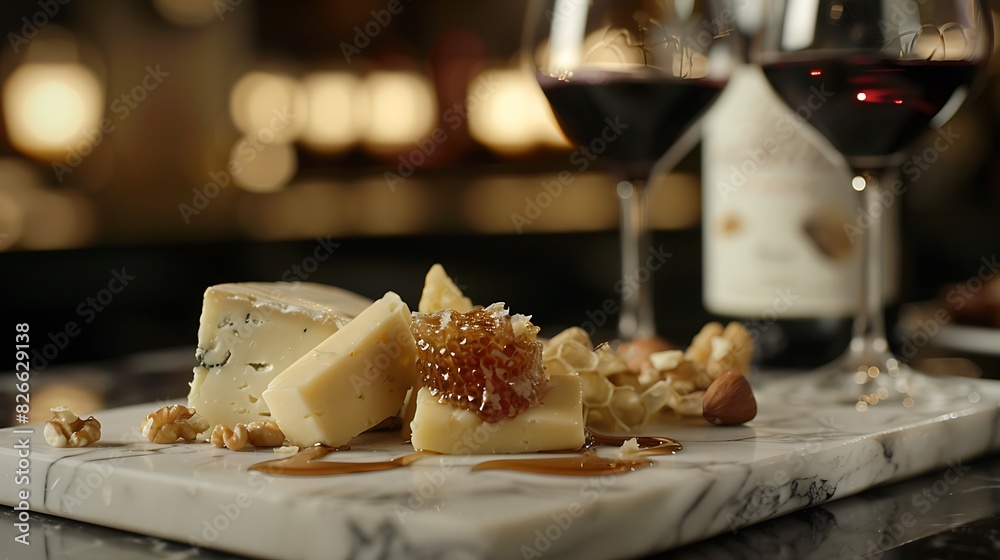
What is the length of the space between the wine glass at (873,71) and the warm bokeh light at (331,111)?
6.68ft

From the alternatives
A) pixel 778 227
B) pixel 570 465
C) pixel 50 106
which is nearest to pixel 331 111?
pixel 50 106

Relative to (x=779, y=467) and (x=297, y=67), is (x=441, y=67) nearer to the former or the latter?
(x=297, y=67)

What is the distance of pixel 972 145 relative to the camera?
2584mm

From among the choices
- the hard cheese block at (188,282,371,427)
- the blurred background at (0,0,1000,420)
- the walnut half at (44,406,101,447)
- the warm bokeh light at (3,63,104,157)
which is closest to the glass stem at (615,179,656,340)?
the hard cheese block at (188,282,371,427)

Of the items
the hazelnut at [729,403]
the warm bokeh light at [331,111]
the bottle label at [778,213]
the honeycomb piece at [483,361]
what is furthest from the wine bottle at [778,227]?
the warm bokeh light at [331,111]

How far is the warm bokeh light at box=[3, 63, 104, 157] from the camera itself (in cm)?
246

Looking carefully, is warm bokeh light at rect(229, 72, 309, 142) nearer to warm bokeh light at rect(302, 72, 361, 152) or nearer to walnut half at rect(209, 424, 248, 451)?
warm bokeh light at rect(302, 72, 361, 152)

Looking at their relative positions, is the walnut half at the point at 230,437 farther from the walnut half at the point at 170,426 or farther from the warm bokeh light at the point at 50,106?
the warm bokeh light at the point at 50,106

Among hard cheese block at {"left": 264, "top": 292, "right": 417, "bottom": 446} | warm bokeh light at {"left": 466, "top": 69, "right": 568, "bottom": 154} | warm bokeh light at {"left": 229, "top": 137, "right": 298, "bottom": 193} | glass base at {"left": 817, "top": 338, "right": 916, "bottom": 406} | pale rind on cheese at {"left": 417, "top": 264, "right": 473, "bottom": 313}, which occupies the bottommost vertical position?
glass base at {"left": 817, "top": 338, "right": 916, "bottom": 406}

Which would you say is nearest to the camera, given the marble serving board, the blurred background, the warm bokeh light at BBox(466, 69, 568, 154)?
the marble serving board

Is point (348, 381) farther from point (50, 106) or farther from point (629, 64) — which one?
point (50, 106)

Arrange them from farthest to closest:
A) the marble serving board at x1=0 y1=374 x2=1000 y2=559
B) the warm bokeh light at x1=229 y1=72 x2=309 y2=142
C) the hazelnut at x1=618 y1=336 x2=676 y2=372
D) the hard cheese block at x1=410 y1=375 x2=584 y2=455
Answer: the warm bokeh light at x1=229 y1=72 x2=309 y2=142 → the hazelnut at x1=618 y1=336 x2=676 y2=372 → the hard cheese block at x1=410 y1=375 x2=584 y2=455 → the marble serving board at x1=0 y1=374 x2=1000 y2=559

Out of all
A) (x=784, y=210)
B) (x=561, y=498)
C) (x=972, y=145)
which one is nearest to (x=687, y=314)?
(x=972, y=145)

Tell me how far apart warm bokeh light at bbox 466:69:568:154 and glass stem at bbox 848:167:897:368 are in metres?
2.03
